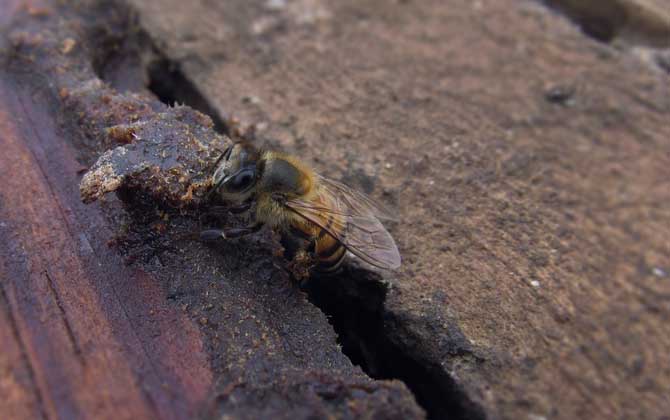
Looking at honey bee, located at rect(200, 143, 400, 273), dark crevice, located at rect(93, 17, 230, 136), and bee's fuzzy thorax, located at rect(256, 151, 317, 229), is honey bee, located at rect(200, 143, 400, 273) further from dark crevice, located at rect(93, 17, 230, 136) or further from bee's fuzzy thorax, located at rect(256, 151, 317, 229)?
dark crevice, located at rect(93, 17, 230, 136)

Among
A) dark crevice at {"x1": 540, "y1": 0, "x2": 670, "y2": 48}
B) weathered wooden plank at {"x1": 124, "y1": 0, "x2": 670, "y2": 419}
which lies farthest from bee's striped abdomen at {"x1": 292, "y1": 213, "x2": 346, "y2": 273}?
dark crevice at {"x1": 540, "y1": 0, "x2": 670, "y2": 48}

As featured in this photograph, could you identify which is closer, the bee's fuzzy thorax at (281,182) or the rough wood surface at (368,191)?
the rough wood surface at (368,191)

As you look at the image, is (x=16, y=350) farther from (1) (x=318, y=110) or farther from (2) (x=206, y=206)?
(1) (x=318, y=110)

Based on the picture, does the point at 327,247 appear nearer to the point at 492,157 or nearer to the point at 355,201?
the point at 355,201

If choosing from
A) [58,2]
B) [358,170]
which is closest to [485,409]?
[358,170]

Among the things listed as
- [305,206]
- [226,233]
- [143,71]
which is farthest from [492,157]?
[143,71]

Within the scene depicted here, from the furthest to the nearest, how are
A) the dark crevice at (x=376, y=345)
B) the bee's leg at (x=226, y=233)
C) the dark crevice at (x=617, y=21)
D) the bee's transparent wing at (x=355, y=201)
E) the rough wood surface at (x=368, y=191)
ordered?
the dark crevice at (x=617, y=21) < the bee's transparent wing at (x=355, y=201) < the bee's leg at (x=226, y=233) < the dark crevice at (x=376, y=345) < the rough wood surface at (x=368, y=191)

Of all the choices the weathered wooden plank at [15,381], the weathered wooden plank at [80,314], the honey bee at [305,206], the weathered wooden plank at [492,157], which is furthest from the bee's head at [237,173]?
the weathered wooden plank at [15,381]

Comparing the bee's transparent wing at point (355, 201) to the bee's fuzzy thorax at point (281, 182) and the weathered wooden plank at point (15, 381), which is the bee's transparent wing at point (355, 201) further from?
the weathered wooden plank at point (15, 381)
